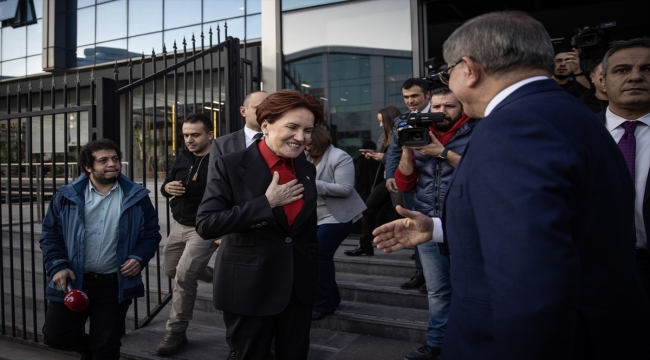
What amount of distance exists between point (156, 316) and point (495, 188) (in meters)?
4.76

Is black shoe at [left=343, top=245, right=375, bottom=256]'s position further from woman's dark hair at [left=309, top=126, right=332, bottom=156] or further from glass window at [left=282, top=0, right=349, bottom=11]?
glass window at [left=282, top=0, right=349, bottom=11]

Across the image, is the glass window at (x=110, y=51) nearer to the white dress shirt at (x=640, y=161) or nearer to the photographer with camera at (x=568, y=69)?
the photographer with camera at (x=568, y=69)

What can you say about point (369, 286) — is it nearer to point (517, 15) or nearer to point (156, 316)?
point (156, 316)

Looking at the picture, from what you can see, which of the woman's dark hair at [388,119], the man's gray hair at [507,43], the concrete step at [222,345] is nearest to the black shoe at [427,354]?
the concrete step at [222,345]

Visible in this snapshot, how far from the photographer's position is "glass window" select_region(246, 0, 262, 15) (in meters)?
13.0

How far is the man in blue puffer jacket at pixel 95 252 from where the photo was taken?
3428 millimetres

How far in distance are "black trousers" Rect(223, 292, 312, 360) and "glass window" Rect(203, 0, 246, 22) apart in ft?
39.5

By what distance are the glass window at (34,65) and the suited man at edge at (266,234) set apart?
17309mm

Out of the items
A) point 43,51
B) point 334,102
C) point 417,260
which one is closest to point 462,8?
point 334,102

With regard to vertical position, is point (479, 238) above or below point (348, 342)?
above

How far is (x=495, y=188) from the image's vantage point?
1218 mm

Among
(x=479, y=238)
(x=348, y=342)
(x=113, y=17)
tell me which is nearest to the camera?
(x=479, y=238)

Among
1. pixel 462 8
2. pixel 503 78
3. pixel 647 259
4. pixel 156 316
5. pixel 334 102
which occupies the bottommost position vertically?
pixel 156 316

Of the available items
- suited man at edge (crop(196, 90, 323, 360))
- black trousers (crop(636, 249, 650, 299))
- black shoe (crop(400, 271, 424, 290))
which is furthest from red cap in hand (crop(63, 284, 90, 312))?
black trousers (crop(636, 249, 650, 299))
